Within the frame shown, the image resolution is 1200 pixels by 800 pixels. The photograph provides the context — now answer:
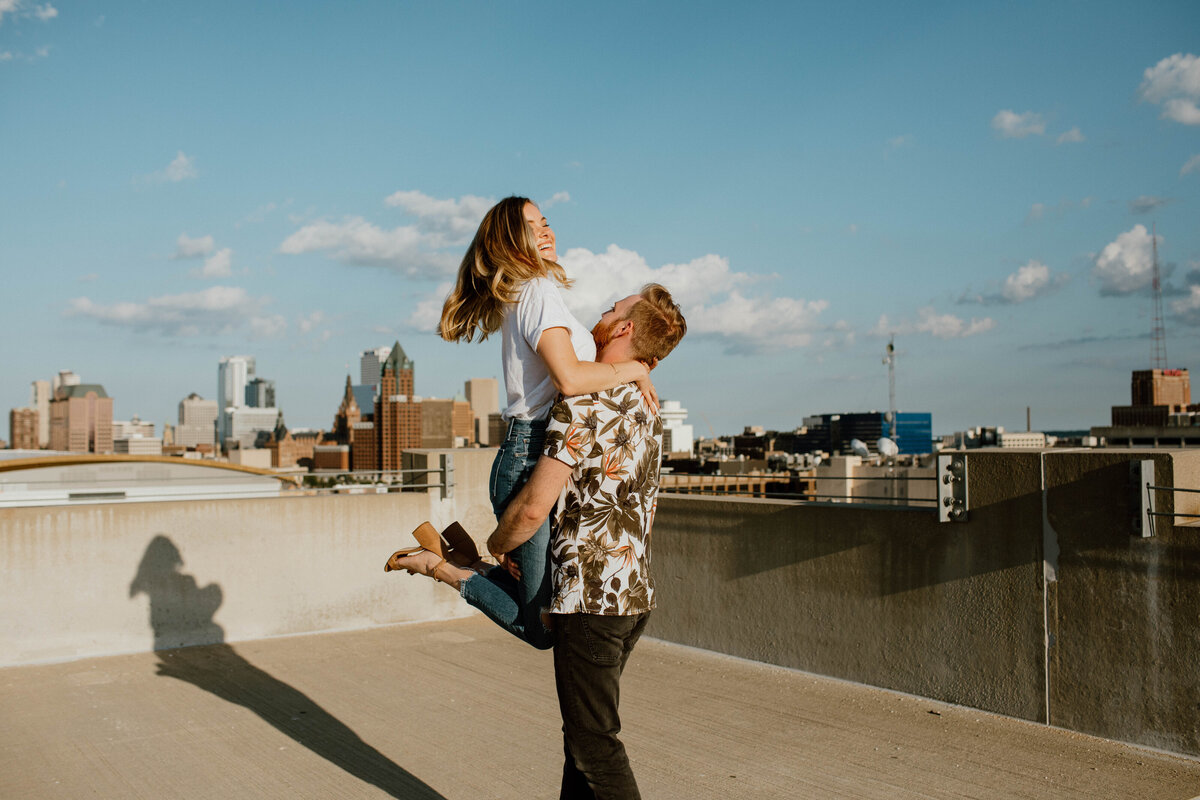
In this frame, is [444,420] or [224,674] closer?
[224,674]

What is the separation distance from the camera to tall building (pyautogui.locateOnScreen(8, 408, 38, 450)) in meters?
150

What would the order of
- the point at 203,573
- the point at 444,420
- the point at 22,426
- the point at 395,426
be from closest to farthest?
the point at 203,573
the point at 444,420
the point at 395,426
the point at 22,426

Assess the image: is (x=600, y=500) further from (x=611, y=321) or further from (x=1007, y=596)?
(x=1007, y=596)

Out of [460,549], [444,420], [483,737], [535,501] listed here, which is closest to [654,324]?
[535,501]

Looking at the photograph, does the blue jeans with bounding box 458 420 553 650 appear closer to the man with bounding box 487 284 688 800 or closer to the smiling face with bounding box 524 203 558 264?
the man with bounding box 487 284 688 800

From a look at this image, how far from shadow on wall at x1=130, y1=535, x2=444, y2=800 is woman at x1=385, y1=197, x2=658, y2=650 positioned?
165 centimetres

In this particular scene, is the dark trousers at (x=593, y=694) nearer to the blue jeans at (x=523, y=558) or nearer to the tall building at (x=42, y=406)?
the blue jeans at (x=523, y=558)

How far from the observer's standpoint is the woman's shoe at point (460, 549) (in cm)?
281

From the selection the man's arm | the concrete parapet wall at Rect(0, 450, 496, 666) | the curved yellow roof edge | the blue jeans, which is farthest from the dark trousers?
the curved yellow roof edge

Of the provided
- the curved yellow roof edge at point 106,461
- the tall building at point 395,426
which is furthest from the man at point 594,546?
the tall building at point 395,426

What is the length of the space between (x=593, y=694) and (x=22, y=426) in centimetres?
17667

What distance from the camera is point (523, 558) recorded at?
2594 millimetres

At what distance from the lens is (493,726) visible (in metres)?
4.94

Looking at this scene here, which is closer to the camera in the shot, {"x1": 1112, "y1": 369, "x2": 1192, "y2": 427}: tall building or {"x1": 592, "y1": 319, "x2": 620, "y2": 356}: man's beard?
{"x1": 592, "y1": 319, "x2": 620, "y2": 356}: man's beard
